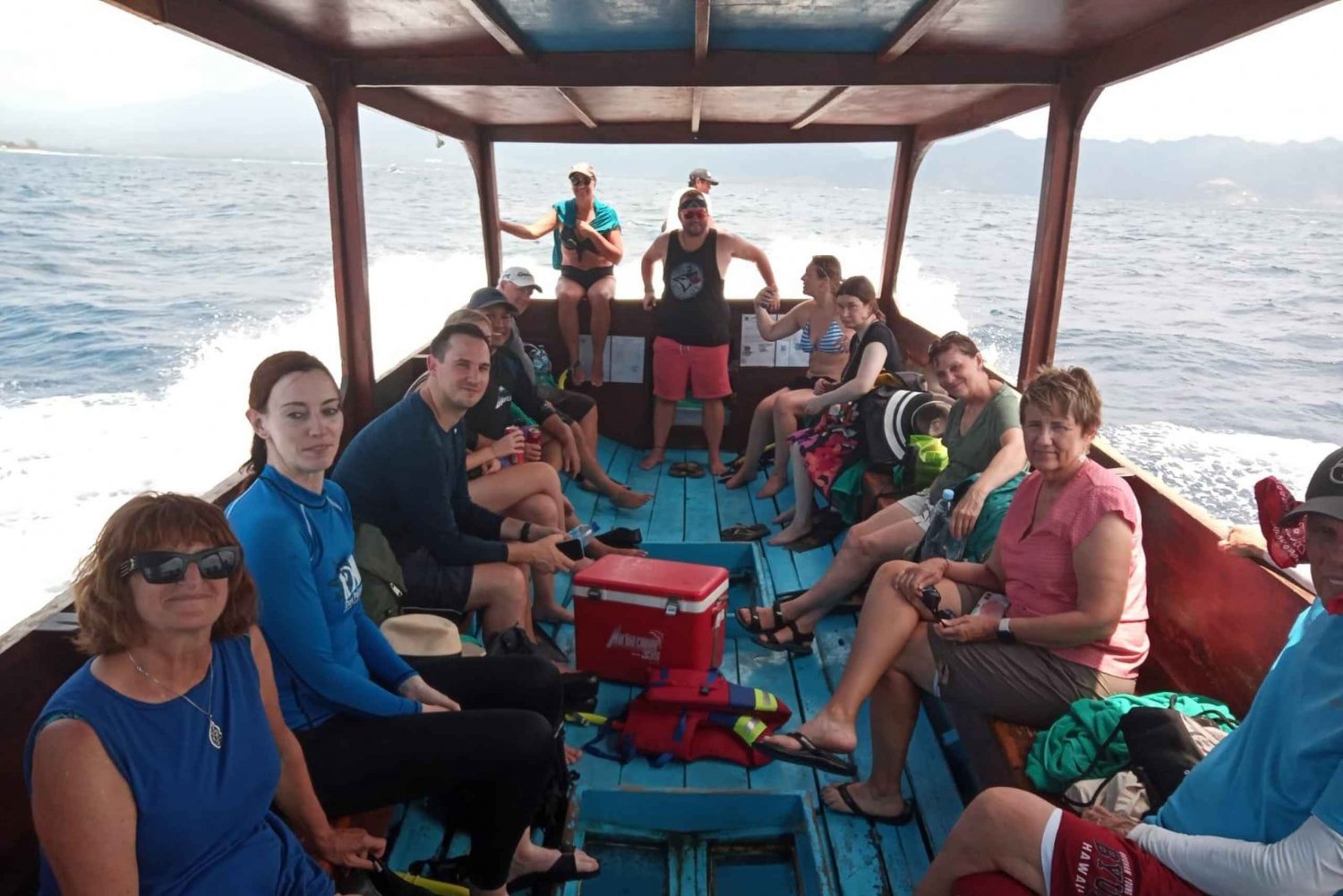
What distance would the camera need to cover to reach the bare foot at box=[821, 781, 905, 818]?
230cm

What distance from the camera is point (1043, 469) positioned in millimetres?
2186

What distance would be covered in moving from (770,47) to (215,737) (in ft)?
9.88

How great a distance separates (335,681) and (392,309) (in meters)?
11.2

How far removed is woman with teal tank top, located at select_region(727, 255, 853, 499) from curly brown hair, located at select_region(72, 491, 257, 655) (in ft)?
10.9

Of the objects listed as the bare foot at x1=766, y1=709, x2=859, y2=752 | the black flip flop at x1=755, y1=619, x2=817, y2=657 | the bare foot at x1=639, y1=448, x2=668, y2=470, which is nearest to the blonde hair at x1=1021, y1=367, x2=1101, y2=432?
the bare foot at x1=766, y1=709, x2=859, y2=752

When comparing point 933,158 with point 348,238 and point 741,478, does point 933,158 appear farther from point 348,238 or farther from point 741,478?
point 348,238

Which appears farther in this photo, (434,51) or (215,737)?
(434,51)

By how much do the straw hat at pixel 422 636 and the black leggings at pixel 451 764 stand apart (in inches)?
14.6

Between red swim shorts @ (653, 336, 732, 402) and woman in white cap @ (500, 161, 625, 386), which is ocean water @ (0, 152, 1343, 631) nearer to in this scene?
woman in white cap @ (500, 161, 625, 386)

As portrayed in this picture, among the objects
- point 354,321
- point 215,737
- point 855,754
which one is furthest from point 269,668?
point 354,321

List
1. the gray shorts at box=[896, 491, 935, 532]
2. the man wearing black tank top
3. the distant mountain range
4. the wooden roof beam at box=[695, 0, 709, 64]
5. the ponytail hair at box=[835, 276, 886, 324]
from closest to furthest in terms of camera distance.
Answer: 1. the wooden roof beam at box=[695, 0, 709, 64]
2. the gray shorts at box=[896, 491, 935, 532]
3. the ponytail hair at box=[835, 276, 886, 324]
4. the man wearing black tank top
5. the distant mountain range

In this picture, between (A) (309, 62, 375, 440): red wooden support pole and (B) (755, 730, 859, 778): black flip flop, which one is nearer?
(B) (755, 730, 859, 778): black flip flop

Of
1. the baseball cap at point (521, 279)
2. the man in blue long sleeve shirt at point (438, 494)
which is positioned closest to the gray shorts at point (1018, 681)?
the man in blue long sleeve shirt at point (438, 494)

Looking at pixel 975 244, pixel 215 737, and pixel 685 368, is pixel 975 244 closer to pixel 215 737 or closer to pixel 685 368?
pixel 685 368
